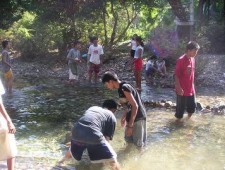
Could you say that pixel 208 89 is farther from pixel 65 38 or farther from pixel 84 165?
pixel 65 38

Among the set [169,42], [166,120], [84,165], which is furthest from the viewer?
[169,42]

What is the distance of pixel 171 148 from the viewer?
726cm

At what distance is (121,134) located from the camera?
26.2 ft

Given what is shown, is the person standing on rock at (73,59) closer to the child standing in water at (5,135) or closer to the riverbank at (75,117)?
the riverbank at (75,117)

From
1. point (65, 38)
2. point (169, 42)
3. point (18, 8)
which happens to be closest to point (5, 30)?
point (18, 8)

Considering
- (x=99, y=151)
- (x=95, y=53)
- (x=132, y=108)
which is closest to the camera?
(x=99, y=151)

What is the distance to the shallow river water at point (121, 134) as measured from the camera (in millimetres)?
6465

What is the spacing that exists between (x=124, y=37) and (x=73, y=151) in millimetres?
17818

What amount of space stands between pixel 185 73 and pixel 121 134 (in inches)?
71.7

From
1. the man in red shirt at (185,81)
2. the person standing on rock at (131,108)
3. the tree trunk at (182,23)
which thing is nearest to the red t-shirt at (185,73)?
the man in red shirt at (185,81)

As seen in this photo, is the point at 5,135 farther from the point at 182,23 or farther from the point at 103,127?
the point at 182,23

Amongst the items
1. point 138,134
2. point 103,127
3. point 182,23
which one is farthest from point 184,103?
point 182,23

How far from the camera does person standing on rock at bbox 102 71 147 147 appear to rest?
225 inches

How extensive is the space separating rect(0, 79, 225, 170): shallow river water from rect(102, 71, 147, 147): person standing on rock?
1.01 feet
